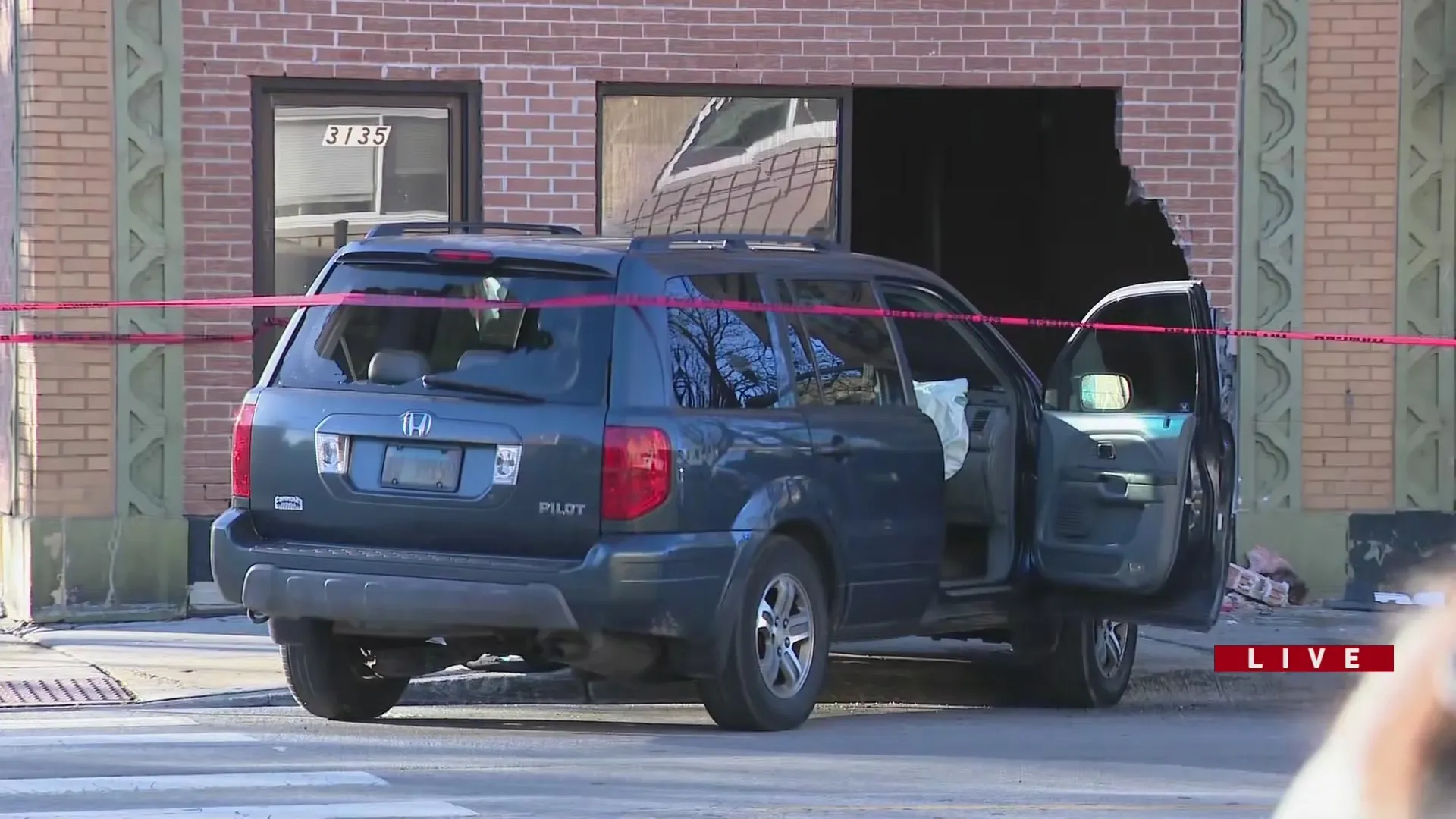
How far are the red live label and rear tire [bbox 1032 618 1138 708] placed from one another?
2.31 feet

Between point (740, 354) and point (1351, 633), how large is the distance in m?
5.14

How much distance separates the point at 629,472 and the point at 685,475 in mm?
212

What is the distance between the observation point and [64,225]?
38.9 ft

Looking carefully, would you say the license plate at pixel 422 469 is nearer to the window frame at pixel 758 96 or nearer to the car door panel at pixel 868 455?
the car door panel at pixel 868 455

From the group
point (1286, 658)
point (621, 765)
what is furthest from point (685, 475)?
point (1286, 658)

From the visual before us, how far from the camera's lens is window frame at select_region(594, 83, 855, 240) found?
12.9m

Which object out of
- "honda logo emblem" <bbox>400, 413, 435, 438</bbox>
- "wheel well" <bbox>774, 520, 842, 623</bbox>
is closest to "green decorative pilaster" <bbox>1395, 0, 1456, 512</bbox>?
"wheel well" <bbox>774, 520, 842, 623</bbox>

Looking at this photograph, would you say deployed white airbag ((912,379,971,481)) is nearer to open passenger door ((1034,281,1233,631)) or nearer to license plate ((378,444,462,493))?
open passenger door ((1034,281,1233,631))

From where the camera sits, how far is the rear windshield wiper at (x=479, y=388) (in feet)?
26.1

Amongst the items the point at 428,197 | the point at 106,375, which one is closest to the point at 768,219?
the point at 428,197

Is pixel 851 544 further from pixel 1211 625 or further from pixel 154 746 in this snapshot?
pixel 154 746

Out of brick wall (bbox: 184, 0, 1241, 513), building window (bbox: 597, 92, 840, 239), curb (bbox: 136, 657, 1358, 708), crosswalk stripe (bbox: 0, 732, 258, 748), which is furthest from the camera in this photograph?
building window (bbox: 597, 92, 840, 239)

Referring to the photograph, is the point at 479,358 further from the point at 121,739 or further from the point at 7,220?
the point at 7,220

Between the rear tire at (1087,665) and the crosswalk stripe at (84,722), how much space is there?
11.8 ft
